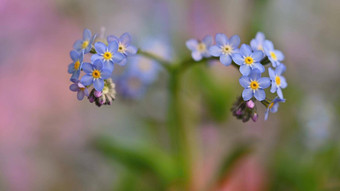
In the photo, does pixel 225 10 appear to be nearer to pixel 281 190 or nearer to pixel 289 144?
pixel 289 144

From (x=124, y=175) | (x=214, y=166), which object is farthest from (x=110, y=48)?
(x=214, y=166)

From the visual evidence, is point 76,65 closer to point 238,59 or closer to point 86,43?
point 86,43

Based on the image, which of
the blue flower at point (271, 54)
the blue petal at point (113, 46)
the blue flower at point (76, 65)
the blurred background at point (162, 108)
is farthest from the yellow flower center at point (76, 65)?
the blurred background at point (162, 108)

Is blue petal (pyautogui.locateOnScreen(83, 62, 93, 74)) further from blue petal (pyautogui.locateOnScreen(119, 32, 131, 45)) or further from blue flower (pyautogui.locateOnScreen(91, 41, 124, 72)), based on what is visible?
blue petal (pyautogui.locateOnScreen(119, 32, 131, 45))

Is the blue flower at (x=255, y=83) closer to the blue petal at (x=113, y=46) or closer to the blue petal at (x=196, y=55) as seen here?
the blue petal at (x=196, y=55)

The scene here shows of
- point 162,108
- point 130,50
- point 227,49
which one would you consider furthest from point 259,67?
point 162,108

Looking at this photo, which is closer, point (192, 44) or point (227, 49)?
point (227, 49)
